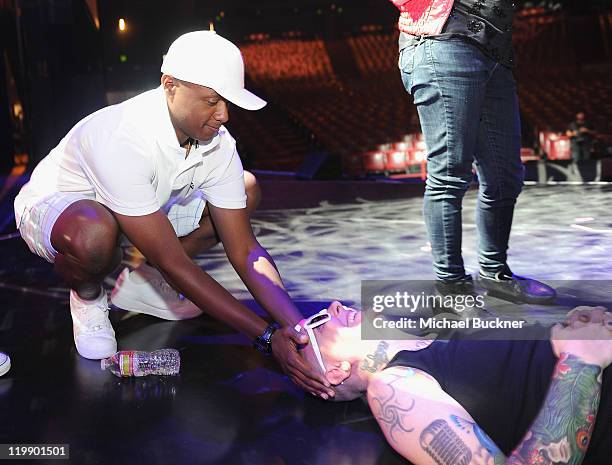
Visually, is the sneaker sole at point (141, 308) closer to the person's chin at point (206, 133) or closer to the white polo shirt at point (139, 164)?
the white polo shirt at point (139, 164)

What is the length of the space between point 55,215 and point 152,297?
445 millimetres

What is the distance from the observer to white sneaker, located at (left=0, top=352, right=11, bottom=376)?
176 centimetres

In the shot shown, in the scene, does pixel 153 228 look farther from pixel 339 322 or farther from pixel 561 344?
pixel 561 344

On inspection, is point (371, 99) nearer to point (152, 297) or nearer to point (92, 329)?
point (152, 297)

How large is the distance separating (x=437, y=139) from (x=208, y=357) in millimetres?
866

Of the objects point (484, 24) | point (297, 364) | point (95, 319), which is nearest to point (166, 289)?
point (95, 319)

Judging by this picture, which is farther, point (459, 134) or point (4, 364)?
point (459, 134)

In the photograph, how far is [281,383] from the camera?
5.57 ft

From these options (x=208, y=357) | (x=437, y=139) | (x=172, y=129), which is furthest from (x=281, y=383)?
(x=437, y=139)

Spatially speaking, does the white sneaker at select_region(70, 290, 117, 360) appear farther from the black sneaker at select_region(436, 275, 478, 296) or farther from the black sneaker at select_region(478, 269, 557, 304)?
the black sneaker at select_region(478, 269, 557, 304)

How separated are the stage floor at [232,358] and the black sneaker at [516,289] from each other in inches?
1.4

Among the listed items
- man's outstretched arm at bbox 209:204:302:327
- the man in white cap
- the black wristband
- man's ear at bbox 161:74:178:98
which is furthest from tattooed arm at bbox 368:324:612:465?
man's ear at bbox 161:74:178:98

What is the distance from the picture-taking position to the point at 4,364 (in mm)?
1766

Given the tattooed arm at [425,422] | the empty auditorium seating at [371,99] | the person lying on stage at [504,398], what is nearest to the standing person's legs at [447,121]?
the person lying on stage at [504,398]
